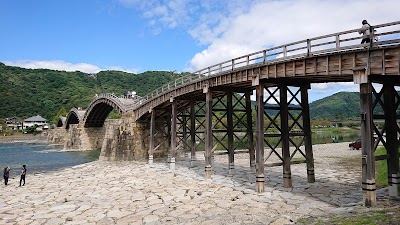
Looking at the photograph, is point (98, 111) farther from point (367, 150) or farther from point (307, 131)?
point (367, 150)

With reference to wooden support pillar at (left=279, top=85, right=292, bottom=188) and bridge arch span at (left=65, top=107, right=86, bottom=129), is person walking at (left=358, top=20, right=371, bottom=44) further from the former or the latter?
bridge arch span at (left=65, top=107, right=86, bottom=129)

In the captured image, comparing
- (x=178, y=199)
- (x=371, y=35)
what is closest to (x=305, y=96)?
(x=371, y=35)

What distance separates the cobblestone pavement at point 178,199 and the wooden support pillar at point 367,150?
0.85 metres

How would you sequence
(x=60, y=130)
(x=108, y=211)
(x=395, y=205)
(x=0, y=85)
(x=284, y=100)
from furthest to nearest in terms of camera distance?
1. (x=0, y=85)
2. (x=60, y=130)
3. (x=284, y=100)
4. (x=108, y=211)
5. (x=395, y=205)

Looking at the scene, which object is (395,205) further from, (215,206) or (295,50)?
(295,50)

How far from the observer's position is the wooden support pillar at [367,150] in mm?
9547

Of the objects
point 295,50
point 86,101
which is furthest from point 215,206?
point 86,101

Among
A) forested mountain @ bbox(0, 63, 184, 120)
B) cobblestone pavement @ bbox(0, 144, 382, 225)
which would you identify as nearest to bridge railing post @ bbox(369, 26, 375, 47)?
cobblestone pavement @ bbox(0, 144, 382, 225)

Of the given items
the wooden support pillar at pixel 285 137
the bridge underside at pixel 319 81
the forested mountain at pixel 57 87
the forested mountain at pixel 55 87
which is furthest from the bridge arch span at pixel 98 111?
the forested mountain at pixel 55 87

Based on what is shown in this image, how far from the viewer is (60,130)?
74188 millimetres

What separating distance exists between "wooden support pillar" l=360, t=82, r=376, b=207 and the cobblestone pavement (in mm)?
852

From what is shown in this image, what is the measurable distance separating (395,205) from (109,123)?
2876 cm

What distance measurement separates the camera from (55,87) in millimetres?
149375

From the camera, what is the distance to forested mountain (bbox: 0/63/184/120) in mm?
119625
